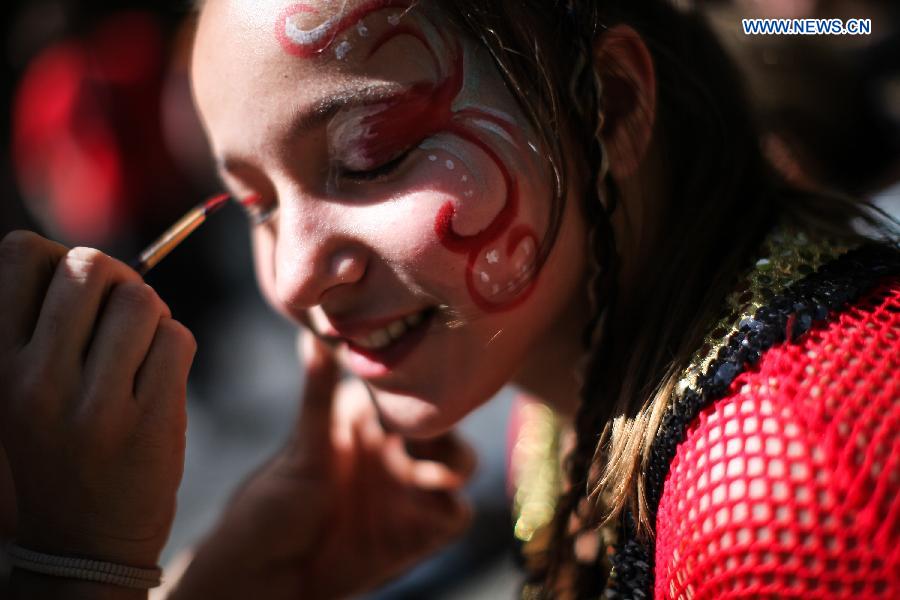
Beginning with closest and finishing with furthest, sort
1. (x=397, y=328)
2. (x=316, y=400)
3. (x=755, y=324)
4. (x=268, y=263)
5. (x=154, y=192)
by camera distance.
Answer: (x=755, y=324) < (x=397, y=328) < (x=268, y=263) < (x=316, y=400) < (x=154, y=192)

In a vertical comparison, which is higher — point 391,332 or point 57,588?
point 391,332

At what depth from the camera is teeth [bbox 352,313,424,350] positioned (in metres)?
0.96

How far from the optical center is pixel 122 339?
2.83ft

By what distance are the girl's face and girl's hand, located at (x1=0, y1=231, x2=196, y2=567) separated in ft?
0.56

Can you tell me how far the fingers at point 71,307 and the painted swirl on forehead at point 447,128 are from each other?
12.1 inches

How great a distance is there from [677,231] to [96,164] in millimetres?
2381

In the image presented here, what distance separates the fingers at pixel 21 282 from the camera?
85 centimetres

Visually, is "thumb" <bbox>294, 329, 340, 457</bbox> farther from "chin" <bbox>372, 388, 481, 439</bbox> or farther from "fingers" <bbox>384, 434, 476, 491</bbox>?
"chin" <bbox>372, 388, 481, 439</bbox>

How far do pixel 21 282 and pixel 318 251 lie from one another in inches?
12.1

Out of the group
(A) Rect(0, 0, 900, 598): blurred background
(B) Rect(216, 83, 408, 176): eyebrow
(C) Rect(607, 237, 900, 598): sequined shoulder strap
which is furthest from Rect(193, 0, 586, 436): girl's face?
(A) Rect(0, 0, 900, 598): blurred background

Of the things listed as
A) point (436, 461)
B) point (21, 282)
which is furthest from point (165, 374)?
point (436, 461)

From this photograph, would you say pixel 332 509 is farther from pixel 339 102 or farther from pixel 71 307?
pixel 339 102

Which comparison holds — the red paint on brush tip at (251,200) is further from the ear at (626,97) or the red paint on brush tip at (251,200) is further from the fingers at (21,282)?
the ear at (626,97)

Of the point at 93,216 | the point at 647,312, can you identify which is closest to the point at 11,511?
the point at 647,312
